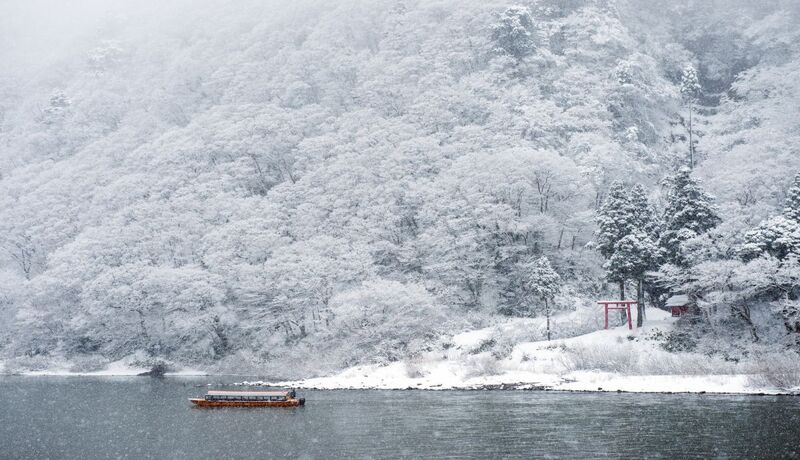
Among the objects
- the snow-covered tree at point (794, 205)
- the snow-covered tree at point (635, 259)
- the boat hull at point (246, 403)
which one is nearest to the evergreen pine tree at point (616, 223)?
the snow-covered tree at point (635, 259)

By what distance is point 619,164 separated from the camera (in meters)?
66.0

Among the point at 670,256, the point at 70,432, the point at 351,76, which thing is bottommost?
the point at 70,432

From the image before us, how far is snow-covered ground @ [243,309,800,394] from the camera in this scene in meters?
35.3

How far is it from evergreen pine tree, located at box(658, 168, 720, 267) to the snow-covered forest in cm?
21

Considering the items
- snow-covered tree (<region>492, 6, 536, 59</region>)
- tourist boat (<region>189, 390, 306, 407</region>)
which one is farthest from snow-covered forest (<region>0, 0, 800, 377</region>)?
tourist boat (<region>189, 390, 306, 407</region>)

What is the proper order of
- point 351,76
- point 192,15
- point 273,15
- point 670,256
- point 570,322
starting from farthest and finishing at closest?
point 192,15, point 273,15, point 351,76, point 570,322, point 670,256

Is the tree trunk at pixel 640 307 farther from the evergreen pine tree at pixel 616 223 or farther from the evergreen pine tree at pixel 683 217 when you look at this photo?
the evergreen pine tree at pixel 683 217

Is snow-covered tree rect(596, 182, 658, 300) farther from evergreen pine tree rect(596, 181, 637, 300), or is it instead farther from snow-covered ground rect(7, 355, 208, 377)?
snow-covered ground rect(7, 355, 208, 377)

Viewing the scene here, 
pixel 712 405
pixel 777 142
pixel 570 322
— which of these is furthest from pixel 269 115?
pixel 712 405

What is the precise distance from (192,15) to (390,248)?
89.3 meters

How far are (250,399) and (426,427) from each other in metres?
14.7

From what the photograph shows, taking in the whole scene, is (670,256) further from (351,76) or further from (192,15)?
(192,15)

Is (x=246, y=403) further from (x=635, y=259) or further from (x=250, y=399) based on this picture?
(x=635, y=259)

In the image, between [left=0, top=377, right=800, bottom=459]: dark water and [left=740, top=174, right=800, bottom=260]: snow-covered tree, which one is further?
[left=740, top=174, right=800, bottom=260]: snow-covered tree
